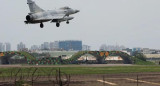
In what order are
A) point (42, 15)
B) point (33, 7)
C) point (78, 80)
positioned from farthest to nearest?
point (33, 7) < point (42, 15) < point (78, 80)

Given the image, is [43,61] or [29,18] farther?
[43,61]

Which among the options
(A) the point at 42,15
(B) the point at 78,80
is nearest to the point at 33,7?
(A) the point at 42,15

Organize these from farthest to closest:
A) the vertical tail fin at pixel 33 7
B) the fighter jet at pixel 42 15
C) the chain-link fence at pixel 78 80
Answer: the vertical tail fin at pixel 33 7 < the fighter jet at pixel 42 15 < the chain-link fence at pixel 78 80

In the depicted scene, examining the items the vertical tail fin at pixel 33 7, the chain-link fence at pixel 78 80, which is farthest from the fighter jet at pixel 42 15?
the chain-link fence at pixel 78 80

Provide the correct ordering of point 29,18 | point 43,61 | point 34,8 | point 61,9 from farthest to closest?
point 43,61 → point 61,9 → point 34,8 → point 29,18

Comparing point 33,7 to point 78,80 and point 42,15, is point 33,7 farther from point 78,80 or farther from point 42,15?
point 78,80

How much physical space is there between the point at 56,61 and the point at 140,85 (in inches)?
3531

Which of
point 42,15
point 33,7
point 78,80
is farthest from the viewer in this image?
point 33,7

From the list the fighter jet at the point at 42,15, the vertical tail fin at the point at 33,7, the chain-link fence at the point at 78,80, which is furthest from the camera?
the vertical tail fin at the point at 33,7

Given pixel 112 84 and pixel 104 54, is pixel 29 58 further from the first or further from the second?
pixel 112 84

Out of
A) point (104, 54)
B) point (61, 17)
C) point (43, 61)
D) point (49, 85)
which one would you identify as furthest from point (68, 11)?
point (104, 54)

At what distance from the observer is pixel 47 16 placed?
5003 cm

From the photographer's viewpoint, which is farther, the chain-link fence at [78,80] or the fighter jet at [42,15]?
the fighter jet at [42,15]

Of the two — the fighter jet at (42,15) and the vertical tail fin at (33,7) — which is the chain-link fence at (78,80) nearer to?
the fighter jet at (42,15)
